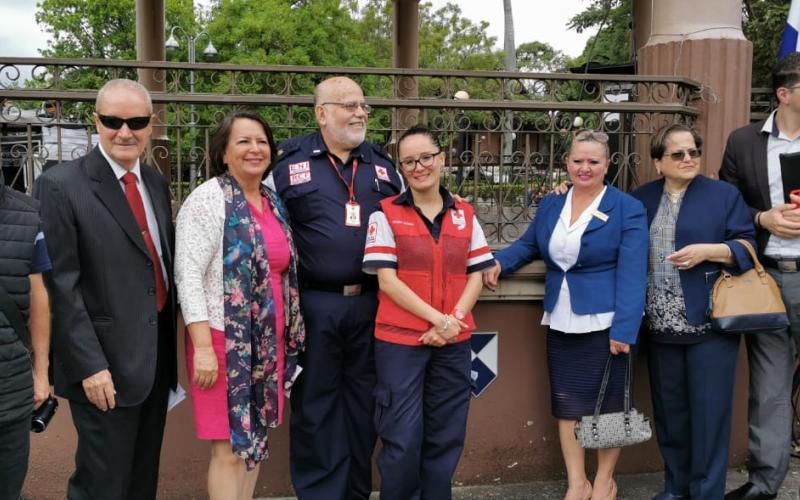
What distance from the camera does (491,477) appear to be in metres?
4.34

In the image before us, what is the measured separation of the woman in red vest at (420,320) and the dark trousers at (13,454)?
1.46 meters

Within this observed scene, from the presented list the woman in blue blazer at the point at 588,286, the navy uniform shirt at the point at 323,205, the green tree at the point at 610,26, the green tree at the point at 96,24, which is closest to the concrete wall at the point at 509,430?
the woman in blue blazer at the point at 588,286

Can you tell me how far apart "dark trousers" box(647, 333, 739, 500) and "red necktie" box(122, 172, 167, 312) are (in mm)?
2447

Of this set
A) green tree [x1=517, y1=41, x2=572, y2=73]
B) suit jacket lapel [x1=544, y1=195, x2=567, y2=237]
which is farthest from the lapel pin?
green tree [x1=517, y1=41, x2=572, y2=73]

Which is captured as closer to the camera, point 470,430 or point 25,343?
point 25,343

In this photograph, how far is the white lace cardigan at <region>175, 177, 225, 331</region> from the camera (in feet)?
9.73

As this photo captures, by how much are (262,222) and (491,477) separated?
2149 millimetres

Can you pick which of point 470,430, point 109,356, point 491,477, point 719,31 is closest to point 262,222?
point 109,356

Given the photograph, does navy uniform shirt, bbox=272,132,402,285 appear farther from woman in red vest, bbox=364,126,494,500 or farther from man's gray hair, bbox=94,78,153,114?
man's gray hair, bbox=94,78,153,114

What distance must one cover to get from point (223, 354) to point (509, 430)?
196cm

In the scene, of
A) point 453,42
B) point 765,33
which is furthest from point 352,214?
point 453,42

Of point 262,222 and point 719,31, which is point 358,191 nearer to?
point 262,222

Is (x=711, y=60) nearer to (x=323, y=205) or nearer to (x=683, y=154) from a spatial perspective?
(x=683, y=154)

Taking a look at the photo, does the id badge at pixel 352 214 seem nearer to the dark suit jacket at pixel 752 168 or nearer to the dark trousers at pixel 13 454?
the dark trousers at pixel 13 454
